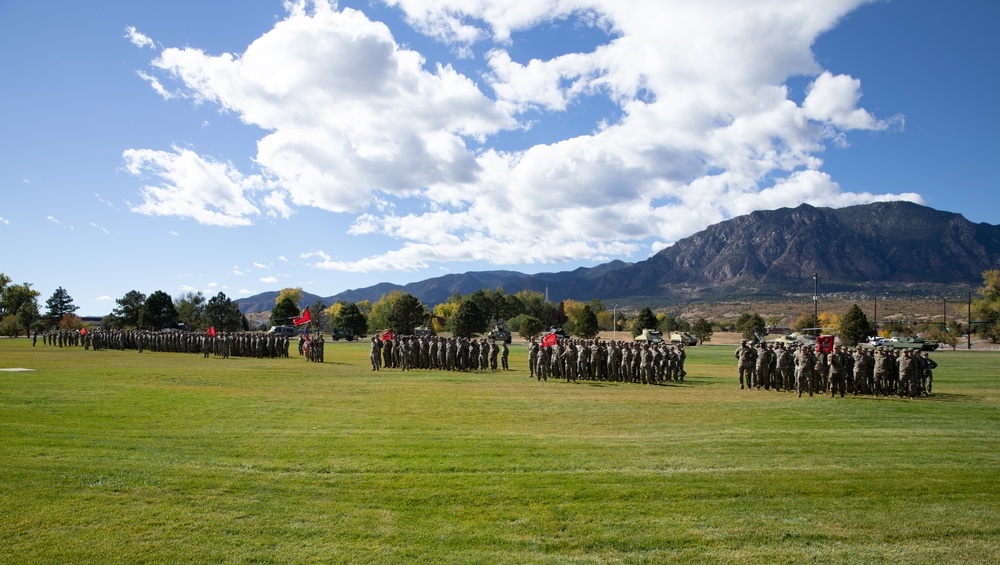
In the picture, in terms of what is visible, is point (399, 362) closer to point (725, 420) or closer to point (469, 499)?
point (725, 420)

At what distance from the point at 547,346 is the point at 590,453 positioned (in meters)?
15.3

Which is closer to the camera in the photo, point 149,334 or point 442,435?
point 442,435

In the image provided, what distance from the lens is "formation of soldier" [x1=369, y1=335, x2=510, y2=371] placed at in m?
30.0

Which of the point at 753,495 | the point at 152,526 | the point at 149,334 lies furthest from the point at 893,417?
the point at 149,334

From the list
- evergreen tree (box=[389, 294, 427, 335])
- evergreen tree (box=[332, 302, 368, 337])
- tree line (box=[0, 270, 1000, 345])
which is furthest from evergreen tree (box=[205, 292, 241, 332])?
evergreen tree (box=[389, 294, 427, 335])

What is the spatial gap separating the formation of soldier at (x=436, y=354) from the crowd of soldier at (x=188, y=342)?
12.2 m

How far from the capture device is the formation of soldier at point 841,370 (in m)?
19.6

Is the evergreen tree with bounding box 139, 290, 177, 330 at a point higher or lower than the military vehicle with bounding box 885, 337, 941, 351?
higher

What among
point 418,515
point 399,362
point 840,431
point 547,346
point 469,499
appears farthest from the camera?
point 399,362

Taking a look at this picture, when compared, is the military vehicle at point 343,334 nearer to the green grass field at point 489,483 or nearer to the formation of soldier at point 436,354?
the formation of soldier at point 436,354

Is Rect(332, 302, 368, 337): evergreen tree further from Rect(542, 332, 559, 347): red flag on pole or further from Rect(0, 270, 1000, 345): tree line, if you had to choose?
Rect(542, 332, 559, 347): red flag on pole

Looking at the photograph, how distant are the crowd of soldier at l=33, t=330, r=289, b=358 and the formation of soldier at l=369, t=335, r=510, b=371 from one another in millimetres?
12169

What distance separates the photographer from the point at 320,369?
28906 mm

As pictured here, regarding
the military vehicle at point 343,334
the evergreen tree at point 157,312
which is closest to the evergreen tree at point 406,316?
the military vehicle at point 343,334
